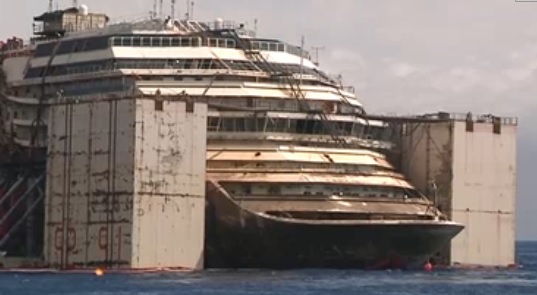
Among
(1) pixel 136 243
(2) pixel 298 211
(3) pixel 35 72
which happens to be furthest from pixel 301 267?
(3) pixel 35 72

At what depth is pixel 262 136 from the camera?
120m

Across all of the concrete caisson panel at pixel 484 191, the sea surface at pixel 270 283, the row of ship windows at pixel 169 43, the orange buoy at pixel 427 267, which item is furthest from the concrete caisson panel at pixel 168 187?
the concrete caisson panel at pixel 484 191

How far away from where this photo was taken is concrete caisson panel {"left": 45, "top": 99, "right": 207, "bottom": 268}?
111 metres

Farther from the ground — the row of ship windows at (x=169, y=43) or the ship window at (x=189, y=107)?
the row of ship windows at (x=169, y=43)

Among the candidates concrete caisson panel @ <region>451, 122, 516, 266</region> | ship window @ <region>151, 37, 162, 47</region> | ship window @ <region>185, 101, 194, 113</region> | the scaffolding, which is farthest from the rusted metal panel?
concrete caisson panel @ <region>451, 122, 516, 266</region>

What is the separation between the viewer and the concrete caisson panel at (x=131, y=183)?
111000mm

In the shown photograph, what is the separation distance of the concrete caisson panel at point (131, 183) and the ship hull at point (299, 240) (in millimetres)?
3050

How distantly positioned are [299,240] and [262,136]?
8.51 metres

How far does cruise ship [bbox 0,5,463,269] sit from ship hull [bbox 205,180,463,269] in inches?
3.3

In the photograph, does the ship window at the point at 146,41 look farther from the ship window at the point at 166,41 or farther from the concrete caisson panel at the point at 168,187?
the concrete caisson panel at the point at 168,187

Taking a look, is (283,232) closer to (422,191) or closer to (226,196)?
(226,196)

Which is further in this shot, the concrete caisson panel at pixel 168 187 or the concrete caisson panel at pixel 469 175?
the concrete caisson panel at pixel 469 175

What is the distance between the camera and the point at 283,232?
114125mm

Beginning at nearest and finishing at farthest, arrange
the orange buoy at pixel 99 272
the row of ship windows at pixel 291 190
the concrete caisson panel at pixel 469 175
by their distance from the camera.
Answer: the orange buoy at pixel 99 272
the row of ship windows at pixel 291 190
the concrete caisson panel at pixel 469 175
